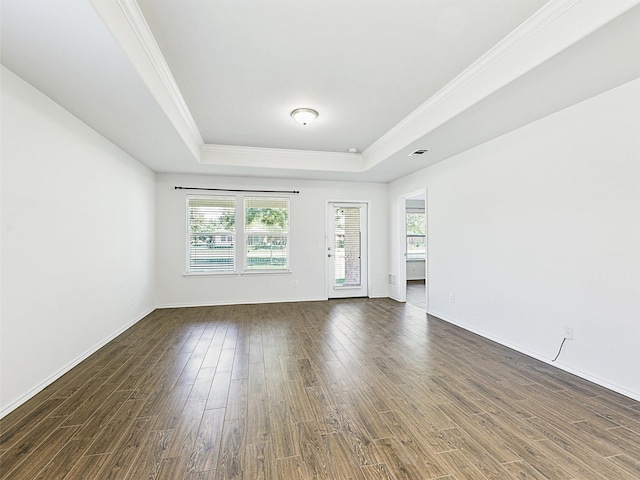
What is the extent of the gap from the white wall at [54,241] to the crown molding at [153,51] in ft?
3.19

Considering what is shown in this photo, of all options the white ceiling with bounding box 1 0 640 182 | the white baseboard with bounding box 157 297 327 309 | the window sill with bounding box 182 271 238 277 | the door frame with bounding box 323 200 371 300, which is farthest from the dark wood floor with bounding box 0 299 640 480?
the door frame with bounding box 323 200 371 300

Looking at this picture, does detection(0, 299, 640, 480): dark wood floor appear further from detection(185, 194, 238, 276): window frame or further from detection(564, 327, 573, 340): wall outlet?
detection(185, 194, 238, 276): window frame

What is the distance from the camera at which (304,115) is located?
11.7ft

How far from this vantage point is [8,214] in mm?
2197

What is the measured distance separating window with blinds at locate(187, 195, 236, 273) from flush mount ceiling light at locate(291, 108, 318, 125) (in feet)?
8.85

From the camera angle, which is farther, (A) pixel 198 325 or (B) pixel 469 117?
(A) pixel 198 325

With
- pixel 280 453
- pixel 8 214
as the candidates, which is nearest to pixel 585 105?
pixel 280 453

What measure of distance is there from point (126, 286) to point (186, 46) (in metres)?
3.32

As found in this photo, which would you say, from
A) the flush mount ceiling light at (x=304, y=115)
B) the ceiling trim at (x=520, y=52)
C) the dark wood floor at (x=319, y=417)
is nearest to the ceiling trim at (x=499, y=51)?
the ceiling trim at (x=520, y=52)

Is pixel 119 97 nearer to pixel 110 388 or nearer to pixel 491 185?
pixel 110 388

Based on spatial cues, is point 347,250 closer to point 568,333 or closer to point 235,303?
point 235,303

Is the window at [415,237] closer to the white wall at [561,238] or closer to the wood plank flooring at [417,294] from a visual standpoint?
the wood plank flooring at [417,294]

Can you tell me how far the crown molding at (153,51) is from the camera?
6.34ft

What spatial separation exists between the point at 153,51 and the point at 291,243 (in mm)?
4068
